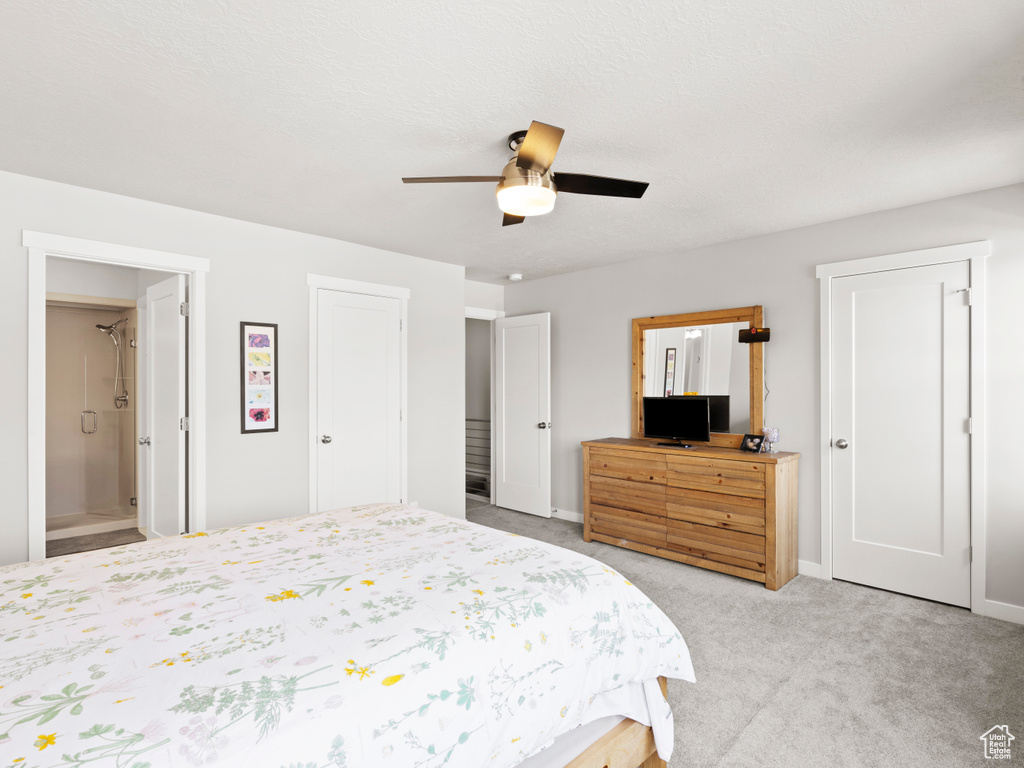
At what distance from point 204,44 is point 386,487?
3.30 m

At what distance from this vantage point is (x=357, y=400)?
420cm

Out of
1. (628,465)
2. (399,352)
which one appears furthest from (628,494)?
(399,352)

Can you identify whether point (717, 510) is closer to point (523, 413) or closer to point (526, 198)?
point (523, 413)

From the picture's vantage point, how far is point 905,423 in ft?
11.2

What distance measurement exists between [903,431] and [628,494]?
6.33 ft

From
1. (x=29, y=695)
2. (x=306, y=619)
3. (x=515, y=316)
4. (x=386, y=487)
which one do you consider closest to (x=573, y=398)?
(x=515, y=316)

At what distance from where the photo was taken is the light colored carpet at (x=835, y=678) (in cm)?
203

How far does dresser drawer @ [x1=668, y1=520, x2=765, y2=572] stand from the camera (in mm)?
3650

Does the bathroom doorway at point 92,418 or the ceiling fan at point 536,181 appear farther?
the bathroom doorway at point 92,418

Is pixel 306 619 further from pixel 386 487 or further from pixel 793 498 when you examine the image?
pixel 793 498

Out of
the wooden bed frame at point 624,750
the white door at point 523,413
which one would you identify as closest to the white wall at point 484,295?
the white door at point 523,413

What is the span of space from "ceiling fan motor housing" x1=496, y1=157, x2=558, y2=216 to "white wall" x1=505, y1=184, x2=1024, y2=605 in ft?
6.81

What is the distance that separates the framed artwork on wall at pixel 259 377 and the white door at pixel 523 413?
256 centimetres

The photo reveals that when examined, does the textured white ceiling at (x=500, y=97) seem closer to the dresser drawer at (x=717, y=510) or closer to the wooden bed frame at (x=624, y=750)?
the dresser drawer at (x=717, y=510)
